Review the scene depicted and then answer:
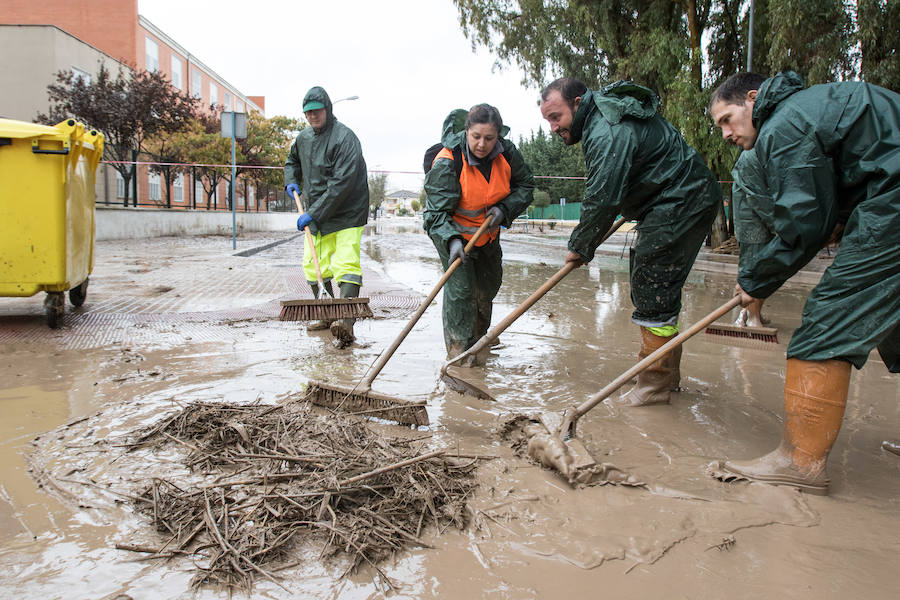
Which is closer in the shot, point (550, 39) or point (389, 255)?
point (389, 255)

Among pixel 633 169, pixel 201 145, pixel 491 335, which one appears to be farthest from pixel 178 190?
pixel 633 169

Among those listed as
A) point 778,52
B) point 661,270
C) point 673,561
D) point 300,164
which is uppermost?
point 778,52

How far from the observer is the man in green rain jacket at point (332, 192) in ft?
16.6

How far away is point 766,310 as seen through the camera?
6.98 meters

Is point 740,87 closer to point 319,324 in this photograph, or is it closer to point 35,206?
point 319,324

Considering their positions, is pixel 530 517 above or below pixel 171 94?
below

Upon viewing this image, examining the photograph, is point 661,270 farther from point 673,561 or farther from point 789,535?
point 673,561

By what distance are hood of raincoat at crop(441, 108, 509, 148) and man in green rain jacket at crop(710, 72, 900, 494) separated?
1.99m

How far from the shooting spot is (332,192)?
16.5 ft

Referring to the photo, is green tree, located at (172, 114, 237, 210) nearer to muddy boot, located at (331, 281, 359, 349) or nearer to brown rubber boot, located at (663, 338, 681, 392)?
muddy boot, located at (331, 281, 359, 349)

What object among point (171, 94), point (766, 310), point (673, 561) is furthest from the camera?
point (171, 94)

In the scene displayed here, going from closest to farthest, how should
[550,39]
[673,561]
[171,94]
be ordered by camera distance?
[673,561] < [550,39] < [171,94]

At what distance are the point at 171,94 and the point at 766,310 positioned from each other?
19.8 m

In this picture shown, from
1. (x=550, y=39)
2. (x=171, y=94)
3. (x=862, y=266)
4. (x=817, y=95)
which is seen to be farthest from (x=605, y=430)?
(x=171, y=94)
